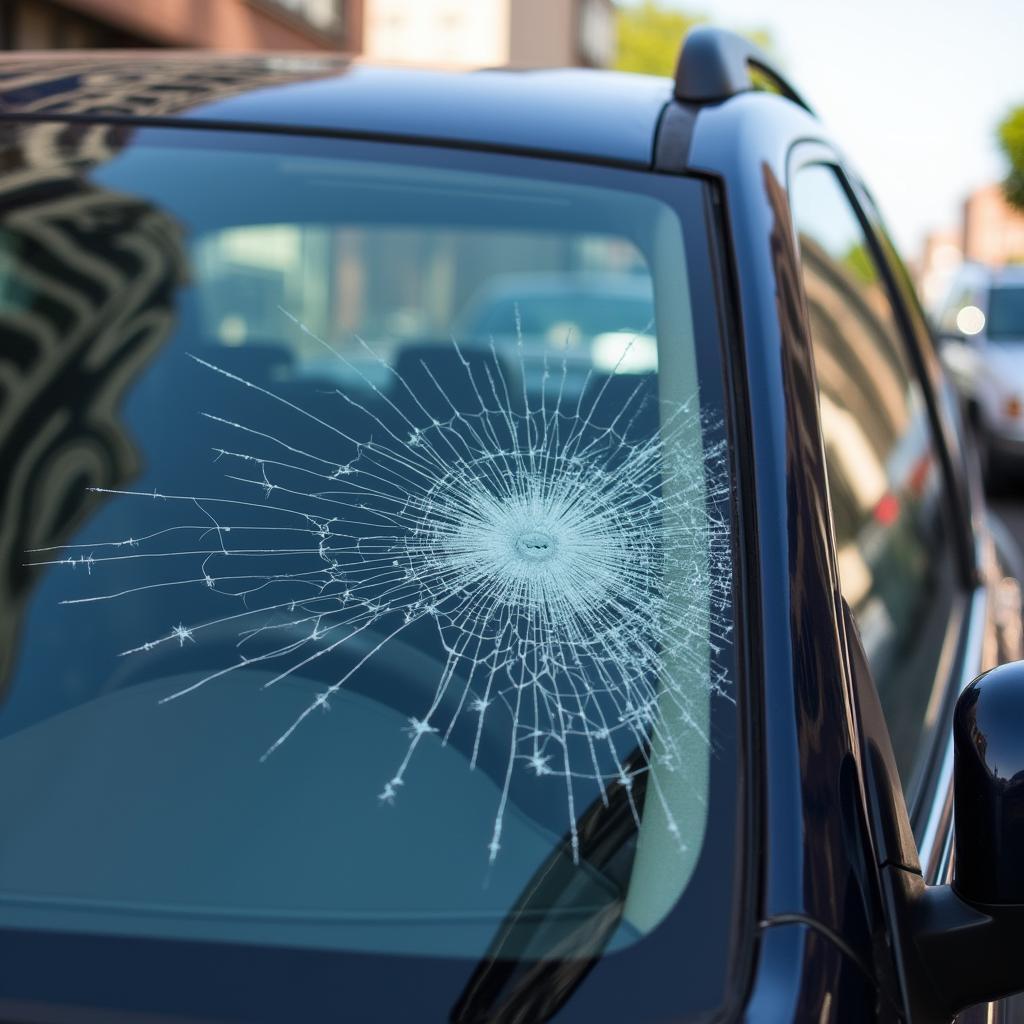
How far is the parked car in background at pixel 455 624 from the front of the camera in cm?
92

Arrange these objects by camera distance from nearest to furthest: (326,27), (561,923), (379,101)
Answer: (561,923)
(379,101)
(326,27)

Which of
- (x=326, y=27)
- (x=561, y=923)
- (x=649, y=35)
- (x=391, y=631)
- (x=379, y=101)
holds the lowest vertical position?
(x=561, y=923)

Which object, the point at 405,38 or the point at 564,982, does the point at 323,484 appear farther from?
the point at 405,38

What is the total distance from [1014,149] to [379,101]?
2875 cm

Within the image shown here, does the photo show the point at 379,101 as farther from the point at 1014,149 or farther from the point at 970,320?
the point at 1014,149

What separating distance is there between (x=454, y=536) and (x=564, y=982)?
16.3 inches

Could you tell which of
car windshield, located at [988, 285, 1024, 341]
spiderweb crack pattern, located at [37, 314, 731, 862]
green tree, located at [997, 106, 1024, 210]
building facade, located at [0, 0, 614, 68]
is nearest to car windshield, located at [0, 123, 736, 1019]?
spiderweb crack pattern, located at [37, 314, 731, 862]

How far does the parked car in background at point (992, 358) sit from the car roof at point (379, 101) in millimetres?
7168

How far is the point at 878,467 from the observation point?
206 centimetres

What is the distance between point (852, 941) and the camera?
0.90 metres

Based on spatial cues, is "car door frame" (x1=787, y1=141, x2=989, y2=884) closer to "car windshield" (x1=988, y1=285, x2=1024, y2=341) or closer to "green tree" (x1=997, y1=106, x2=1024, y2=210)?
"car windshield" (x1=988, y1=285, x2=1024, y2=341)

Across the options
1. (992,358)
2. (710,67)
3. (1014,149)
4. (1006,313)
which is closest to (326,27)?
(1006,313)

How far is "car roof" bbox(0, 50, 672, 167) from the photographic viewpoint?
1.46 m

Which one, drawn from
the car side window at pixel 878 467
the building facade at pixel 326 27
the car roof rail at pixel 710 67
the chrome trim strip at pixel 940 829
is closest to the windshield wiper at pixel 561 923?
the chrome trim strip at pixel 940 829
